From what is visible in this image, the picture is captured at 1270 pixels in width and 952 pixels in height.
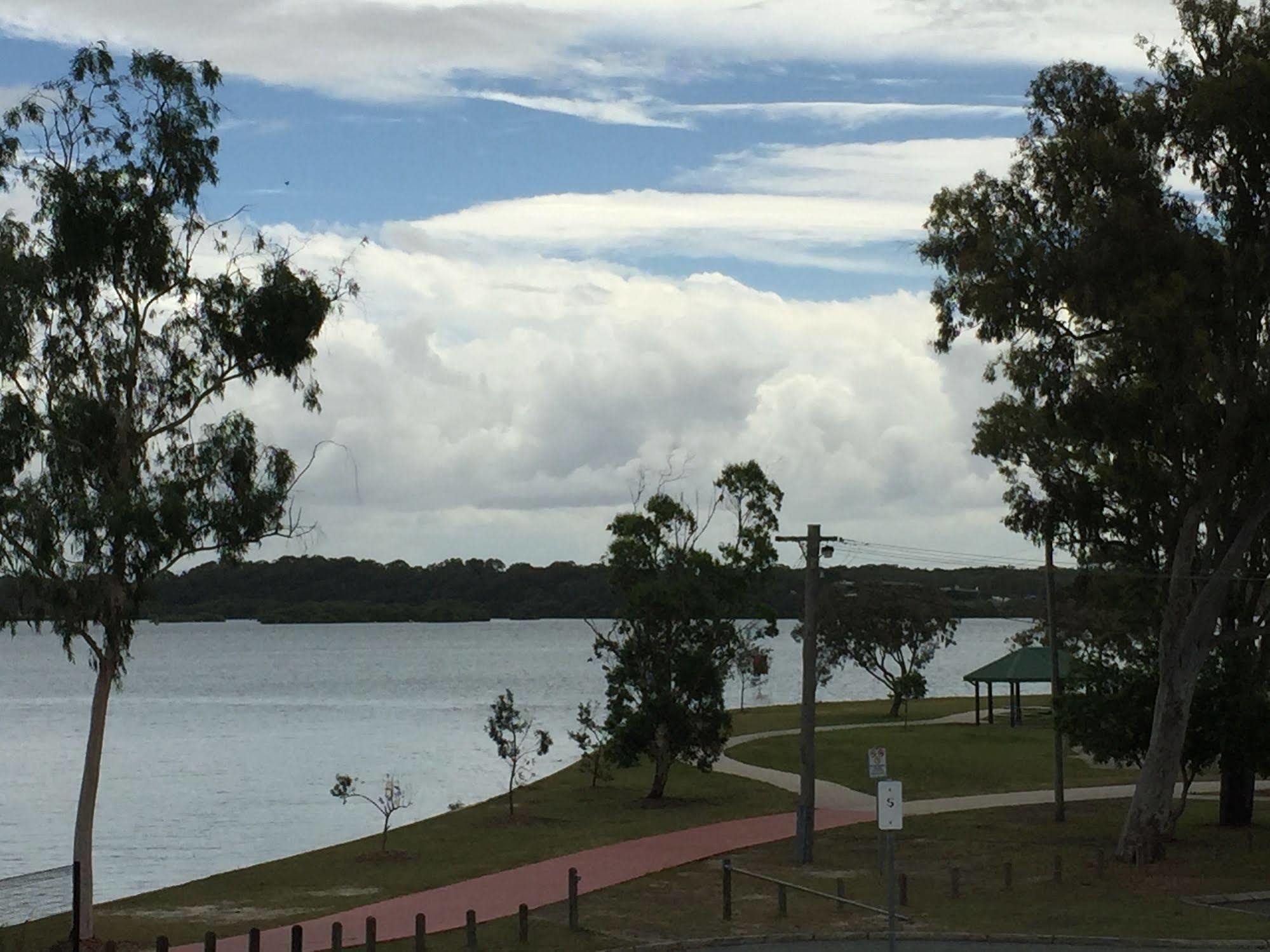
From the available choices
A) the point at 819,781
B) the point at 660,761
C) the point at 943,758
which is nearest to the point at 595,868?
the point at 660,761

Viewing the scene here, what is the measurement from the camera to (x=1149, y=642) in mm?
40062

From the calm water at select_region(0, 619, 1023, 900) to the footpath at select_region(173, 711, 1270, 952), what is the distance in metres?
10.9

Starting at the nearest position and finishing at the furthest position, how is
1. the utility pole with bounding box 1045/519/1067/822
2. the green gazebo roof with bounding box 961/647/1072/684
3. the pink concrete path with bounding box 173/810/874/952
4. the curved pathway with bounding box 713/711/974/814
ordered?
the pink concrete path with bounding box 173/810/874/952, the utility pole with bounding box 1045/519/1067/822, the curved pathway with bounding box 713/711/974/814, the green gazebo roof with bounding box 961/647/1072/684

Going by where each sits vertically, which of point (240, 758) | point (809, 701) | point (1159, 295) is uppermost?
point (1159, 295)

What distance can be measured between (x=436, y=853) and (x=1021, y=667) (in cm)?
3701

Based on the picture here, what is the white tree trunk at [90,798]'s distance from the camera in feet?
80.5

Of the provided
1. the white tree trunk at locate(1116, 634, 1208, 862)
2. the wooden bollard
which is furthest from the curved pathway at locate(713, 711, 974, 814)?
the wooden bollard

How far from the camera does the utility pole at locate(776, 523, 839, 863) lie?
3262cm

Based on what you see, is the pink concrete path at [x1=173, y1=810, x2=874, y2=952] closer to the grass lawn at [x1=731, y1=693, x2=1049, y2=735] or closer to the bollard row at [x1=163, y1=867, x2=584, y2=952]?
the bollard row at [x1=163, y1=867, x2=584, y2=952]

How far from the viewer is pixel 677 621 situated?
1759 inches

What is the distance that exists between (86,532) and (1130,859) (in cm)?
2098

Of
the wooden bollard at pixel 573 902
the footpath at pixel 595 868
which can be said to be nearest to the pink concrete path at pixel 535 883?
the footpath at pixel 595 868

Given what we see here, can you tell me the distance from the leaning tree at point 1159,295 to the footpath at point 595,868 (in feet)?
30.1

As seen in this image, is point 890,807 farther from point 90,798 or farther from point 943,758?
point 943,758
